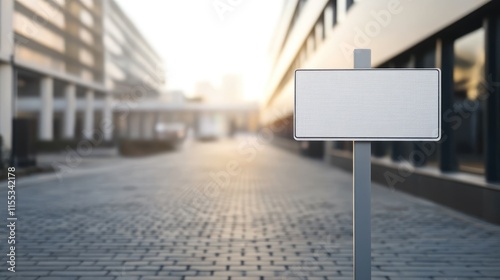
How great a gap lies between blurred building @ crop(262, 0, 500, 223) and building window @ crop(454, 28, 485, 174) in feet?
0.06

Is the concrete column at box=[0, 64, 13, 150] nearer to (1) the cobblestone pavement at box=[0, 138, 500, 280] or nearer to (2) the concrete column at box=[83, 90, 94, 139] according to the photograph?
(1) the cobblestone pavement at box=[0, 138, 500, 280]

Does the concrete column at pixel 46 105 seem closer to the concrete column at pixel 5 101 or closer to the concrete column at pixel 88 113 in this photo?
the concrete column at pixel 88 113

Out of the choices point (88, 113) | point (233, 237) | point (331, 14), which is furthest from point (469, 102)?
point (88, 113)

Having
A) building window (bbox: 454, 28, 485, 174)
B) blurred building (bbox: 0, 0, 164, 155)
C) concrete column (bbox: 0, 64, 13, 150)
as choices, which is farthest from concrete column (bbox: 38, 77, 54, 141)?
building window (bbox: 454, 28, 485, 174)

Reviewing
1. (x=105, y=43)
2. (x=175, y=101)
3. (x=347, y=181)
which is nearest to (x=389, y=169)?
(x=347, y=181)

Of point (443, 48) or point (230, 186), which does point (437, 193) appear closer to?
point (443, 48)

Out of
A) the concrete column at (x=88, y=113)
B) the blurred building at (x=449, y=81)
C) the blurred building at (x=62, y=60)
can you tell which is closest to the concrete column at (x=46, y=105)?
the blurred building at (x=62, y=60)

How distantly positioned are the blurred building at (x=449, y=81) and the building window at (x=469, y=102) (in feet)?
0.06

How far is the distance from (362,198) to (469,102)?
817 cm

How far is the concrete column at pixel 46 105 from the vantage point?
29.8 meters

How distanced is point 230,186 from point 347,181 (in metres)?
3.78

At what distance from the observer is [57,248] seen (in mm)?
5496

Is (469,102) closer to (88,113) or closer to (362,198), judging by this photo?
(362,198)

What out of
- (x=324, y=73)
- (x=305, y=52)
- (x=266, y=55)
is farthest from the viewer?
(x=266, y=55)
